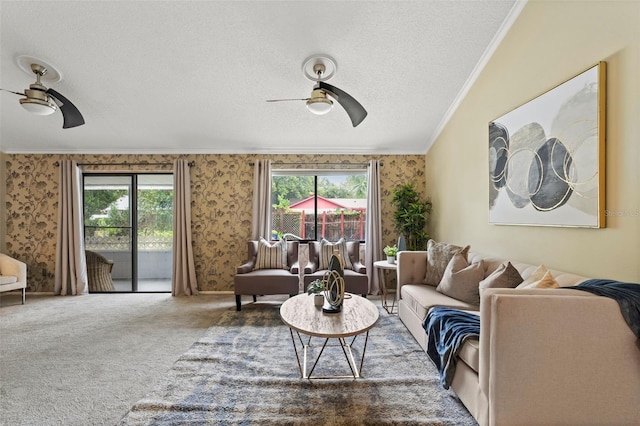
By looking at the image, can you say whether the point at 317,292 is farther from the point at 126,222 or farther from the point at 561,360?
the point at 126,222

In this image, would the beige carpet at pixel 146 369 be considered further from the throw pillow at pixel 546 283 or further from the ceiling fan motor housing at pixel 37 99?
the ceiling fan motor housing at pixel 37 99

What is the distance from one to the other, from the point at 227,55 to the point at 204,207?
8.66ft

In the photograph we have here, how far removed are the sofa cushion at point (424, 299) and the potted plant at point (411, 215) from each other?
1.44 meters

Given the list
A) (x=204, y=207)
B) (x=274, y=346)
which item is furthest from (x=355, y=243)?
(x=204, y=207)

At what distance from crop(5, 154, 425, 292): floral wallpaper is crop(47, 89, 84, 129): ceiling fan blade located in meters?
1.86

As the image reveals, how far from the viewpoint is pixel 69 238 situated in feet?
15.8

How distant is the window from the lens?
17.0 feet

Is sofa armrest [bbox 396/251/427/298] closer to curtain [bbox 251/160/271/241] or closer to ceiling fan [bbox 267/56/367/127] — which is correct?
ceiling fan [bbox 267/56/367/127]

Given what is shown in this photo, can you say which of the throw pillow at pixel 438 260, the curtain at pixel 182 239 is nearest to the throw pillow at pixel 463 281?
the throw pillow at pixel 438 260

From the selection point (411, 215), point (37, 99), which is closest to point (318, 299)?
point (411, 215)

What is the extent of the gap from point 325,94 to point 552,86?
5.80ft

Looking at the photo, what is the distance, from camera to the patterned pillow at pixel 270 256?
4.40 meters

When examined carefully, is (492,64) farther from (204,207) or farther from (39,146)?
(39,146)

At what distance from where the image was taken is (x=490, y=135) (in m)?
3.11
